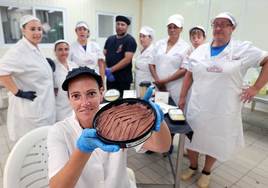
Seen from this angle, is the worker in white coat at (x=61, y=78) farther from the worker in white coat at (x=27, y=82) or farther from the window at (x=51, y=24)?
the window at (x=51, y=24)

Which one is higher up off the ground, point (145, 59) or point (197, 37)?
point (197, 37)

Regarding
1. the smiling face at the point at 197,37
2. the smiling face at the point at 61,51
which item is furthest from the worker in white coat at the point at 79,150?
the smiling face at the point at 197,37

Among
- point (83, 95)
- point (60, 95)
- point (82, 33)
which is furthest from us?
point (82, 33)

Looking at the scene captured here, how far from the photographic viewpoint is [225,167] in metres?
2.20

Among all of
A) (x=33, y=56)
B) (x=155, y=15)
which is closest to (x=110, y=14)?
(x=155, y=15)

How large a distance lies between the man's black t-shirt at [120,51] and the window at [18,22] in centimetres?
245

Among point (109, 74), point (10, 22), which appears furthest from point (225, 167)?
point (10, 22)

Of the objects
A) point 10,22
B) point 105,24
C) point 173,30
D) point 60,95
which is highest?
point 105,24

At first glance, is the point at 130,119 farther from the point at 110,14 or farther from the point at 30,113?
the point at 110,14

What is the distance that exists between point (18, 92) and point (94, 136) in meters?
1.34

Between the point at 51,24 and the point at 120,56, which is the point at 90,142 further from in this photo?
the point at 51,24

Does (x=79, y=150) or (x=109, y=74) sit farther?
(x=109, y=74)

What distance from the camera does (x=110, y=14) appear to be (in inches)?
218

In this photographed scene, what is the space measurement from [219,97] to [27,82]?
62.6 inches
